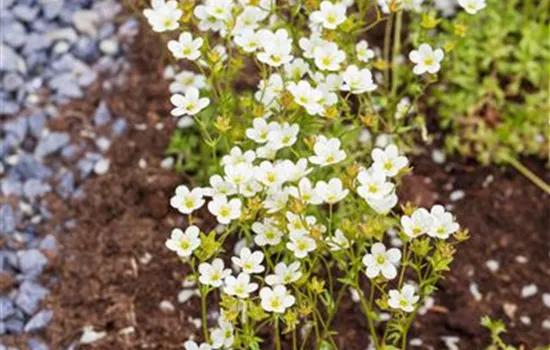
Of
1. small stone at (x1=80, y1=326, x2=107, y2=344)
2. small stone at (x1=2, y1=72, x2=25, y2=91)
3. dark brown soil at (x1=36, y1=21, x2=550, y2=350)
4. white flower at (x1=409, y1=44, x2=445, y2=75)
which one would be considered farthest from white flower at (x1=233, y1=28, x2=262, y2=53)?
small stone at (x1=2, y1=72, x2=25, y2=91)

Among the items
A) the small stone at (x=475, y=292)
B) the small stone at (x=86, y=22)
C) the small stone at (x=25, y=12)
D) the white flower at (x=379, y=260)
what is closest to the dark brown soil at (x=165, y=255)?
the small stone at (x=475, y=292)

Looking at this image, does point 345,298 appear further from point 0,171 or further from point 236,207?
point 0,171

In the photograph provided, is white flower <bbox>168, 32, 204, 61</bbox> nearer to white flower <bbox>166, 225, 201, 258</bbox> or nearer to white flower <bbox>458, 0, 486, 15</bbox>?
white flower <bbox>166, 225, 201, 258</bbox>

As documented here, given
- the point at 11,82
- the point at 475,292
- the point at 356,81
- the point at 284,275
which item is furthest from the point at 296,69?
the point at 11,82

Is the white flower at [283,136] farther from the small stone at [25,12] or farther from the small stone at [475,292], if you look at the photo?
the small stone at [25,12]

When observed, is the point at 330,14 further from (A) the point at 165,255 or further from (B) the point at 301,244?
(A) the point at 165,255
